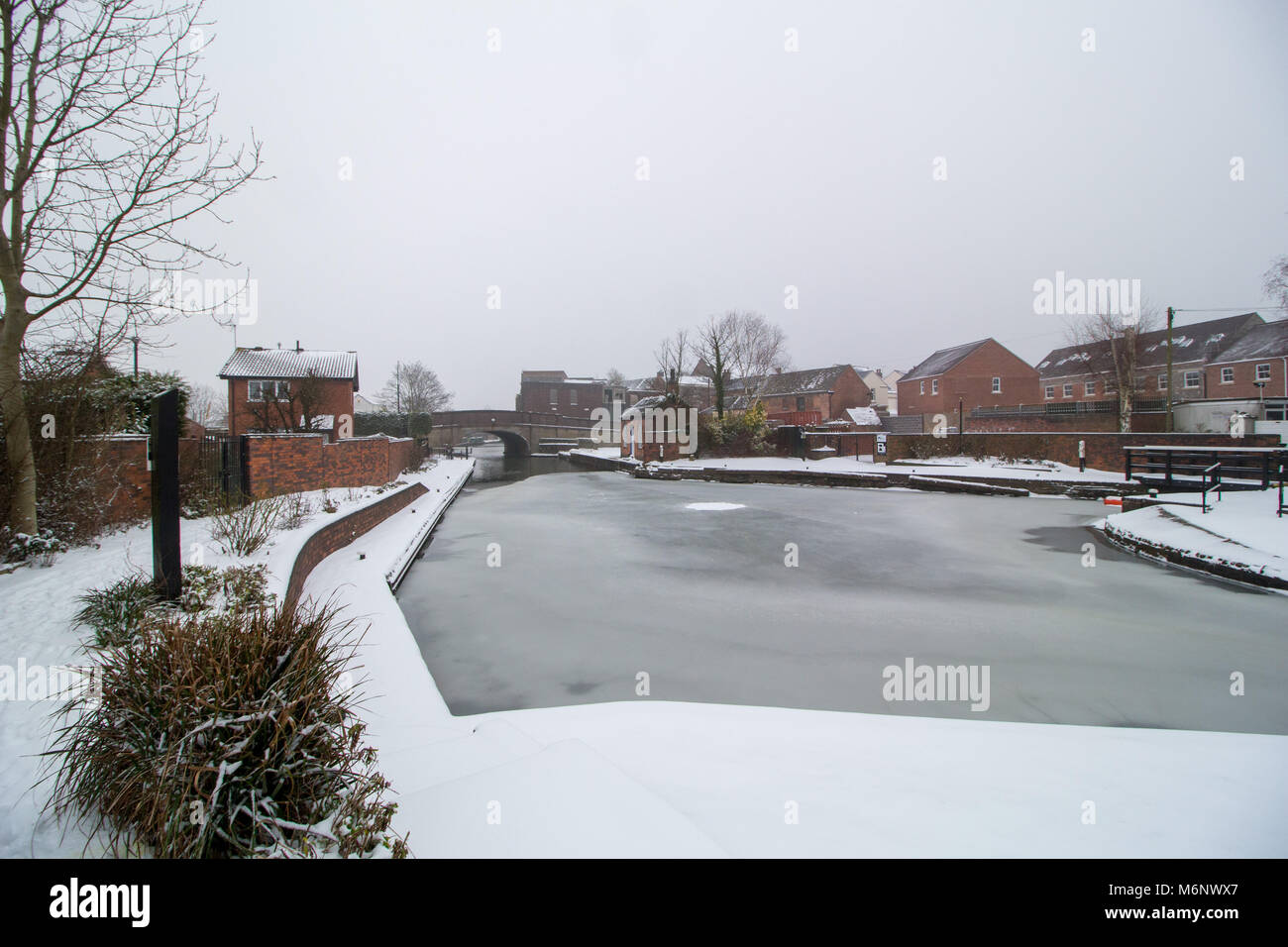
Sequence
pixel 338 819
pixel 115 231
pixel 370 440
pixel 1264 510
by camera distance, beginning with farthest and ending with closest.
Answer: pixel 370 440 < pixel 1264 510 < pixel 115 231 < pixel 338 819

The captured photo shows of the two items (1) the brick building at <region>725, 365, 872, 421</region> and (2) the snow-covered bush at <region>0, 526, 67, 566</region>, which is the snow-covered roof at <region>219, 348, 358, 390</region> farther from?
(2) the snow-covered bush at <region>0, 526, 67, 566</region>

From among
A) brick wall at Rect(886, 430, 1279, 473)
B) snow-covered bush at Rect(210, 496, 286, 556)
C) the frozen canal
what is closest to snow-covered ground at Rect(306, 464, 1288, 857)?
the frozen canal

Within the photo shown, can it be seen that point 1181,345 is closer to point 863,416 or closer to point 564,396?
point 863,416

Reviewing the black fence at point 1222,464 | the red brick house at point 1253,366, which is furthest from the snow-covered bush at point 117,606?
the red brick house at point 1253,366

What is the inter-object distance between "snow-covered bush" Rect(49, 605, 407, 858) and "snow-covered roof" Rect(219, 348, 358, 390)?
1415 inches

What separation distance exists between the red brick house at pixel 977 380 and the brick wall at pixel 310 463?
3775cm

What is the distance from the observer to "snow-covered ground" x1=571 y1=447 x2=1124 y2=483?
2019cm

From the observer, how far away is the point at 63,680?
3.54 meters

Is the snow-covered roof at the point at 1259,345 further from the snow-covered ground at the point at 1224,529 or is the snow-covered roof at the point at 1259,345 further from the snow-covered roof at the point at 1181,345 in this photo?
the snow-covered ground at the point at 1224,529

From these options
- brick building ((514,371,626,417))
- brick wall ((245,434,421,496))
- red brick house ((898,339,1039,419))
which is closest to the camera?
brick wall ((245,434,421,496))

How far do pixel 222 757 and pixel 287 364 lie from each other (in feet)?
132
